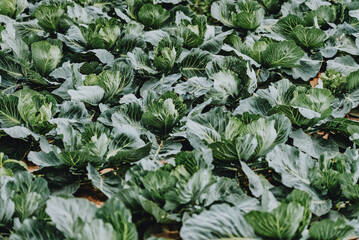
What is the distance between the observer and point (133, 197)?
1.49m

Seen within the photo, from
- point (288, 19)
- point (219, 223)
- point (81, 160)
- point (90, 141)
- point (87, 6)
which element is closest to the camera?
point (219, 223)

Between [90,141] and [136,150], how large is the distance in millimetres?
205

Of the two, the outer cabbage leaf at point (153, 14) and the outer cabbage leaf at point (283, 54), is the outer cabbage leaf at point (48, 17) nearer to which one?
the outer cabbage leaf at point (153, 14)

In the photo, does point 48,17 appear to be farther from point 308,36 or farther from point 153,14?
point 308,36

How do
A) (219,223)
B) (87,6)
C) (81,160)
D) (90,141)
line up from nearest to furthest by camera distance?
(219,223) < (81,160) < (90,141) < (87,6)

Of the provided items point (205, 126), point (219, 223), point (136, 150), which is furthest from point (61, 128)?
point (219, 223)

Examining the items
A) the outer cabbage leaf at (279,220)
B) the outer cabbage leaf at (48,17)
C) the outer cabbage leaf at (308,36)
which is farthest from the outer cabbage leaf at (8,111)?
the outer cabbage leaf at (308,36)

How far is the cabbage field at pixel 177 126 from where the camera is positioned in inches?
55.4

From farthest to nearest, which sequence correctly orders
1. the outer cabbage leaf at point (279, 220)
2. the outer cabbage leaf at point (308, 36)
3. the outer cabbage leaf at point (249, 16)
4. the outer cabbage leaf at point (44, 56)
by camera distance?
the outer cabbage leaf at point (249, 16), the outer cabbage leaf at point (308, 36), the outer cabbage leaf at point (44, 56), the outer cabbage leaf at point (279, 220)

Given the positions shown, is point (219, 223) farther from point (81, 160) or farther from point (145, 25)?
point (145, 25)

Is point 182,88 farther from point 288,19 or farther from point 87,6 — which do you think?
point 87,6

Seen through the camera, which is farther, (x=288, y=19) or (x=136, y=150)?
(x=288, y=19)

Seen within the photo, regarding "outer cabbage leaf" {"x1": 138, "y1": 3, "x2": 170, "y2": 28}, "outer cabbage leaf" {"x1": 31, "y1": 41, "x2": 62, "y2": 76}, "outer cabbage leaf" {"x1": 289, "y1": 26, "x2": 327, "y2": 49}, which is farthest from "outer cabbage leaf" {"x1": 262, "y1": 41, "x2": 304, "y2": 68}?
"outer cabbage leaf" {"x1": 31, "y1": 41, "x2": 62, "y2": 76}

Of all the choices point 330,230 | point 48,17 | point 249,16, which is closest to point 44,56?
point 48,17
